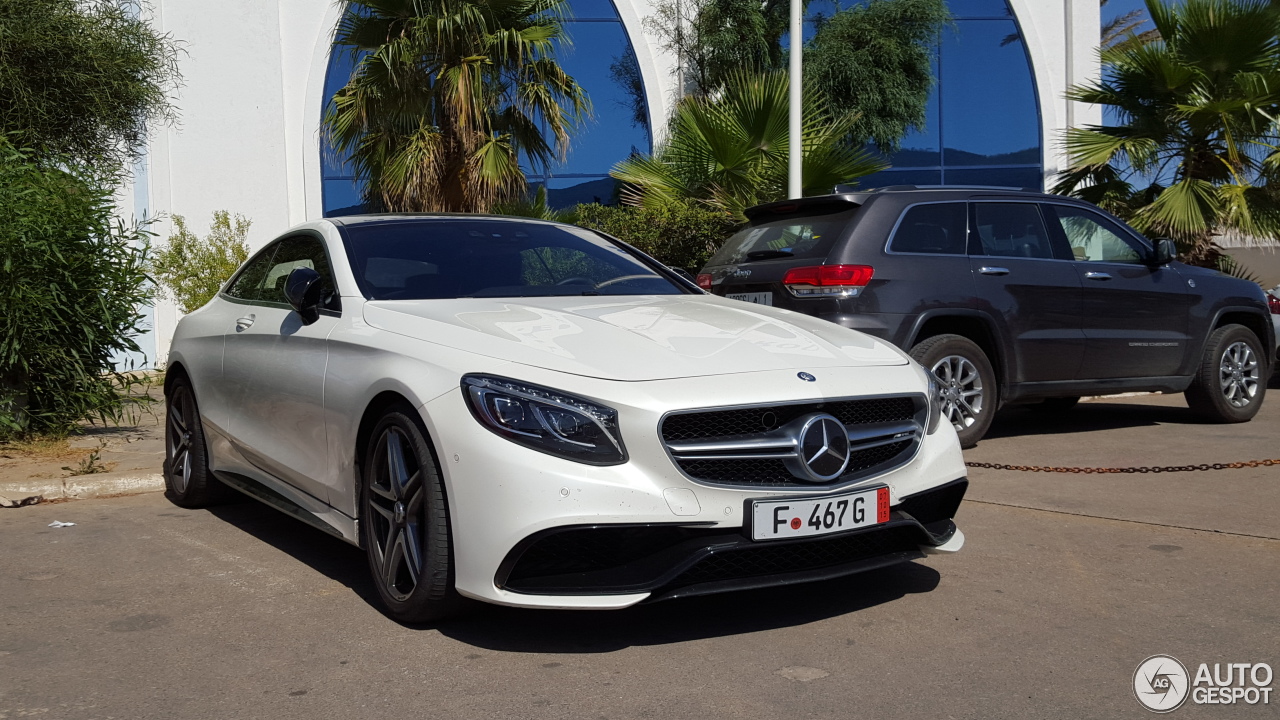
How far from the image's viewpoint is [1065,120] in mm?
23438

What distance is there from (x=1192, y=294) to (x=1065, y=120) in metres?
15.9

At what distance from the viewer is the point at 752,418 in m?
3.62

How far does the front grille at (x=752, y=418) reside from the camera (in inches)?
138

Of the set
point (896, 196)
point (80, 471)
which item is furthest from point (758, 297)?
point (80, 471)

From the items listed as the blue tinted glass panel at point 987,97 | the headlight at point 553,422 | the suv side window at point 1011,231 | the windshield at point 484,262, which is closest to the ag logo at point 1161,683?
the headlight at point 553,422

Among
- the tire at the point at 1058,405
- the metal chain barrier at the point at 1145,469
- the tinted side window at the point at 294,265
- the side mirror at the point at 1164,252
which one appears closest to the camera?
the tinted side window at the point at 294,265

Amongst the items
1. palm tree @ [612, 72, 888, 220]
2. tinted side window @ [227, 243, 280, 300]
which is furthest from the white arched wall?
tinted side window @ [227, 243, 280, 300]

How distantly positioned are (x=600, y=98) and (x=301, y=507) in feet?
60.6

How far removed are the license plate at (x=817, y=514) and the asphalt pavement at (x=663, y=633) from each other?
37cm

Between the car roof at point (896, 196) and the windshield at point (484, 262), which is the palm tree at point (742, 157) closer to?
the car roof at point (896, 196)

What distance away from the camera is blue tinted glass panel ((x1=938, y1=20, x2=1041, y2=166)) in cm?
2305

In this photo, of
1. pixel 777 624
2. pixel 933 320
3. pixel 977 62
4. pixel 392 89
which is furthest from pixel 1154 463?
pixel 977 62

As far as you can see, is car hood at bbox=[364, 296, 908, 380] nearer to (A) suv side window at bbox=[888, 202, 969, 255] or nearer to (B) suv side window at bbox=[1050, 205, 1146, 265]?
(A) suv side window at bbox=[888, 202, 969, 255]

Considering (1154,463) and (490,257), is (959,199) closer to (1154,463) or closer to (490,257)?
(1154,463)
